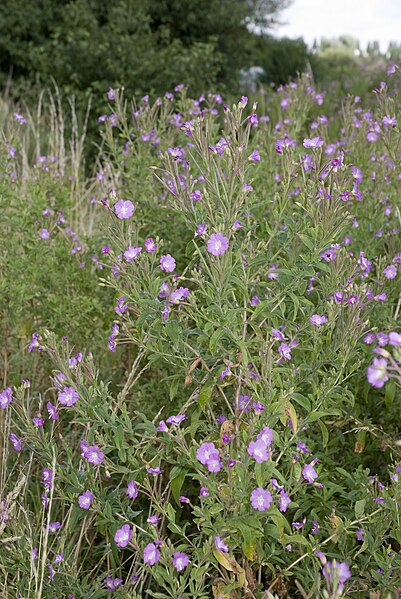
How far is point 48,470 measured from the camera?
2217 mm

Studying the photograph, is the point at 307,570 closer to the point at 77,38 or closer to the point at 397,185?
the point at 397,185

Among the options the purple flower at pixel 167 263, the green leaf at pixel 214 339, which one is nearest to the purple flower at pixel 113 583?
the green leaf at pixel 214 339

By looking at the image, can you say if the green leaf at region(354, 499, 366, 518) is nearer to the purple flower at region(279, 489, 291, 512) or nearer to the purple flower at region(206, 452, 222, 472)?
the purple flower at region(279, 489, 291, 512)

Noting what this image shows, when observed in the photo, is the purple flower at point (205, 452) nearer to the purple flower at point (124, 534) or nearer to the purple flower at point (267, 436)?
the purple flower at point (267, 436)

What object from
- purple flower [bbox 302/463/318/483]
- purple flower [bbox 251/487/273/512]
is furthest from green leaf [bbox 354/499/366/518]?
purple flower [bbox 251/487/273/512]

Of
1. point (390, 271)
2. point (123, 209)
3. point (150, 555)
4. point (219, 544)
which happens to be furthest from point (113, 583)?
point (390, 271)

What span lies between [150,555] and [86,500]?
31 centimetres

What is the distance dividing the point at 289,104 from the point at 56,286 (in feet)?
5.86

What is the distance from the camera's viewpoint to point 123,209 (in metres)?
2.10

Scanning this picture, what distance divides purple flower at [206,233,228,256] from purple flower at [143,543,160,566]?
733 millimetres

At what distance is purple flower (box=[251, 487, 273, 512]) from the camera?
1844 mm

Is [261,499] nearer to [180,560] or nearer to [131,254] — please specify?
[180,560]

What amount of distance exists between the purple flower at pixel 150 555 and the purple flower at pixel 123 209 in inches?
33.8

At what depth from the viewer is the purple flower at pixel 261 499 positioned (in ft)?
6.05
